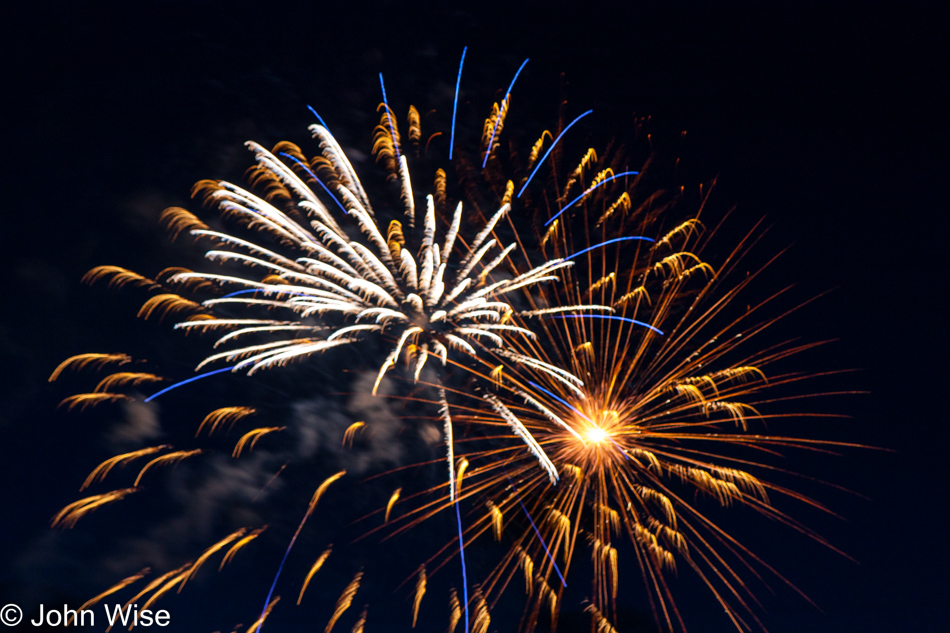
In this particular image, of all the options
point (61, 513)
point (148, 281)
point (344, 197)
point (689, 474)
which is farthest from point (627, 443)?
point (61, 513)

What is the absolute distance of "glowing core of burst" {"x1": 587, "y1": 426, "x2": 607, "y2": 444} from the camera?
12.5 m

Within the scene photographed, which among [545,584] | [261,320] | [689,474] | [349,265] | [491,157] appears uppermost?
[491,157]

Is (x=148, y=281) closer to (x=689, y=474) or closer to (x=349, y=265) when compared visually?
(x=349, y=265)

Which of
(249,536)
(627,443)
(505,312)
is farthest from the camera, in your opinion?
(249,536)

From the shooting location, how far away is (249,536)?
1346 cm

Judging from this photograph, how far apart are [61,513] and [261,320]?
8.78 m

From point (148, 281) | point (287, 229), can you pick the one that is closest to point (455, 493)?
point (287, 229)

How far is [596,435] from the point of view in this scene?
1259 centimetres

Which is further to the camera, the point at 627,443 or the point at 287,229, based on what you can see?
the point at 627,443

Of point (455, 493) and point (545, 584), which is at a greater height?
point (455, 493)

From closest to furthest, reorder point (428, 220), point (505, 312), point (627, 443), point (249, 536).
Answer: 1. point (428, 220)
2. point (505, 312)
3. point (627, 443)
4. point (249, 536)

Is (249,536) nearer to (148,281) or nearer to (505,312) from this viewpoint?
(148,281)

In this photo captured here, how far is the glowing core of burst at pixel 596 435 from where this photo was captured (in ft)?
41.1

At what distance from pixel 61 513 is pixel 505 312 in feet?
48.6
